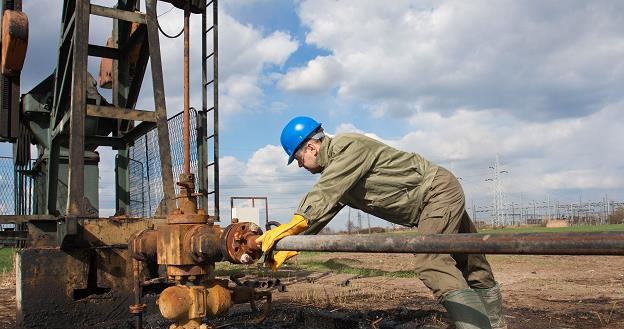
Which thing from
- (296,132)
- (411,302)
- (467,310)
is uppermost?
(296,132)

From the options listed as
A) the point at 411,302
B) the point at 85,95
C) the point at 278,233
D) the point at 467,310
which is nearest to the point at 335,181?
the point at 278,233

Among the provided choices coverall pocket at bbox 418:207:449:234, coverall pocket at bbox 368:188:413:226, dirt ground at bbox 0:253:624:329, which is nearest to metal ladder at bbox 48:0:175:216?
dirt ground at bbox 0:253:624:329

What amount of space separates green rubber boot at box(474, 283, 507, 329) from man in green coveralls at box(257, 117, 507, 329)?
1.60ft

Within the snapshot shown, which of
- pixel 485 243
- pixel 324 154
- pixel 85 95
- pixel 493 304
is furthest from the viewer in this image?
pixel 85 95

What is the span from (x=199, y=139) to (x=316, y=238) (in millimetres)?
3950

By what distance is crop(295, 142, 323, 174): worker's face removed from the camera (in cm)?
→ 348

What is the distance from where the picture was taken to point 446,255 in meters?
3.29

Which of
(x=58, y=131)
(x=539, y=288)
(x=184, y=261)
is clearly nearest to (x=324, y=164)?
(x=184, y=261)

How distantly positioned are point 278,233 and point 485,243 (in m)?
1.05

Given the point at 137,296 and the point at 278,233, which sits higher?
the point at 278,233

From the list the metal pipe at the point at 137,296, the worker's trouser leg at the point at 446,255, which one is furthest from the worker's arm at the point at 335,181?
the metal pipe at the point at 137,296

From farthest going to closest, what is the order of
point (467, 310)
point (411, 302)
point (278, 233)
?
point (411, 302)
point (467, 310)
point (278, 233)

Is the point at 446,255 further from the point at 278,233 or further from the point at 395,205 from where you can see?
the point at 278,233

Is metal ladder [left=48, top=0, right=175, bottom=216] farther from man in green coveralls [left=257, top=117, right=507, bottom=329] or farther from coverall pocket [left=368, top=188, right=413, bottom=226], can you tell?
coverall pocket [left=368, top=188, right=413, bottom=226]
